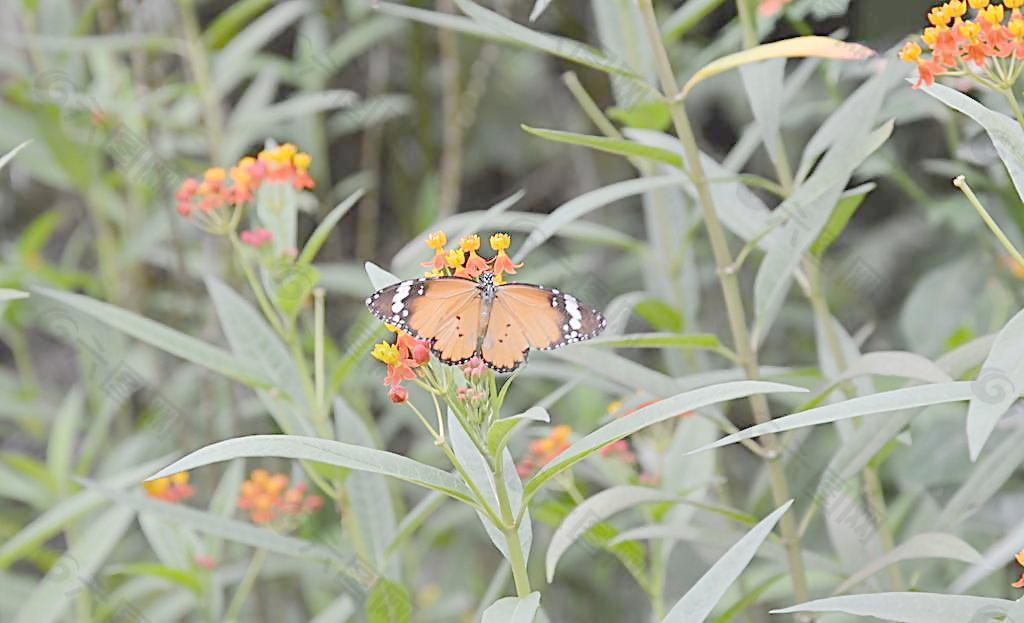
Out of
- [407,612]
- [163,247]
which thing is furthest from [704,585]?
[163,247]

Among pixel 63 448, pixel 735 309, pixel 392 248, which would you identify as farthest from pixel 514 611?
pixel 392 248

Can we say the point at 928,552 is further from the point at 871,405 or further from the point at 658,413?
the point at 658,413

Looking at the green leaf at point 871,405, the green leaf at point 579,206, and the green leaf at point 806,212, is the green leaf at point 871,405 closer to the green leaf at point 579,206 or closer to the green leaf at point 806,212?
the green leaf at point 806,212

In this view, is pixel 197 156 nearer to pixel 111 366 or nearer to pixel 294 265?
pixel 111 366

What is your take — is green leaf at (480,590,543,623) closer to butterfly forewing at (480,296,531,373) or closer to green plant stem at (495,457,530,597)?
green plant stem at (495,457,530,597)

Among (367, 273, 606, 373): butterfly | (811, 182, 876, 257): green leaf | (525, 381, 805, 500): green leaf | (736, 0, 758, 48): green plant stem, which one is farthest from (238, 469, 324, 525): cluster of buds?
(736, 0, 758, 48): green plant stem
